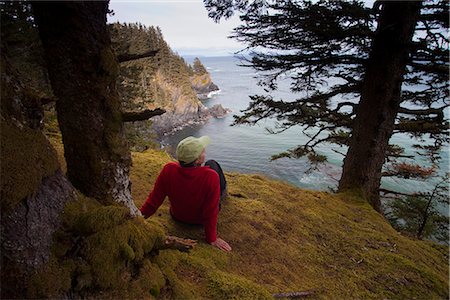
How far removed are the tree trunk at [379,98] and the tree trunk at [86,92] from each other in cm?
494

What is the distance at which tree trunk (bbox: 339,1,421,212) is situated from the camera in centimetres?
525

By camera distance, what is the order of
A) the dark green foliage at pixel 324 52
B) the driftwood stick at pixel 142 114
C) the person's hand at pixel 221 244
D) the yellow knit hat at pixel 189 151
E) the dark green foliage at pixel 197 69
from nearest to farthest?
the driftwood stick at pixel 142 114, the yellow knit hat at pixel 189 151, the person's hand at pixel 221 244, the dark green foliage at pixel 324 52, the dark green foliage at pixel 197 69

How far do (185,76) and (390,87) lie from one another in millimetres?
60252

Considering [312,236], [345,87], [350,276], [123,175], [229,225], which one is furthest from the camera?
[345,87]

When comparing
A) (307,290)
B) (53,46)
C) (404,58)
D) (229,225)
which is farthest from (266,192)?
(53,46)

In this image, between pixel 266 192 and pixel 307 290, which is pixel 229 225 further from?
pixel 266 192

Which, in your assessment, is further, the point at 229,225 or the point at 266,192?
the point at 266,192

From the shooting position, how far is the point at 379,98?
5.87 meters

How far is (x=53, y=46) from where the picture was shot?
187cm

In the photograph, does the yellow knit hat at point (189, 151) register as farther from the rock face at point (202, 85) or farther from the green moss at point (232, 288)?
the rock face at point (202, 85)

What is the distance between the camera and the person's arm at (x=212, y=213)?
9.65ft

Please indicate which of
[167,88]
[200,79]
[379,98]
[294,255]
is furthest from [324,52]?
[200,79]

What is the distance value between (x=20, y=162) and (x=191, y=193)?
1.70 m

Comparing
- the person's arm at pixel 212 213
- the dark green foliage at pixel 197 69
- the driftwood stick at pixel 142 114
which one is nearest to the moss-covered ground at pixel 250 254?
the person's arm at pixel 212 213
